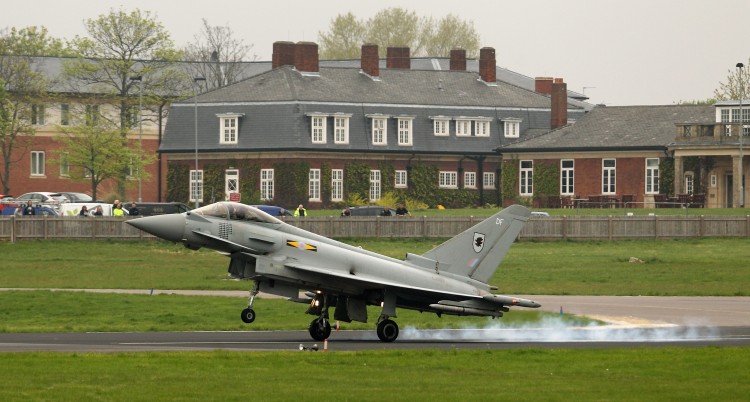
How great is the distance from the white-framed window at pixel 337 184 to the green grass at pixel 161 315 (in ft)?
162

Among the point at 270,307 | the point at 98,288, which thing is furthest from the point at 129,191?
the point at 270,307

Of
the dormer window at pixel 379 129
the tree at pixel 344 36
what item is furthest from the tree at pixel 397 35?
the dormer window at pixel 379 129

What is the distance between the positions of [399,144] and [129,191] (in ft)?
78.5

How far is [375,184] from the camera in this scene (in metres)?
95.5

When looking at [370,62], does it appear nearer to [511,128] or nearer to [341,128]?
[341,128]

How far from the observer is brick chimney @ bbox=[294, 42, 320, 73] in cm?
9869

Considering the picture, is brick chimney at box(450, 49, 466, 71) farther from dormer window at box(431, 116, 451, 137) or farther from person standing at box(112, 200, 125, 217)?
person standing at box(112, 200, 125, 217)

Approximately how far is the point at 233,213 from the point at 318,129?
63.4 metres

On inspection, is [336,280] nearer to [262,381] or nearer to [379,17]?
[262,381]

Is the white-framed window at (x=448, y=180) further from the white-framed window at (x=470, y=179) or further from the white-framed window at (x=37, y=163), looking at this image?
the white-framed window at (x=37, y=163)

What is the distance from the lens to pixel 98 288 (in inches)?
1980

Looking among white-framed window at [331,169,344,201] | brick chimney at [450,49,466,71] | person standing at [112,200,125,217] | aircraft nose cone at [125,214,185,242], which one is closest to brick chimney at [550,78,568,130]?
brick chimney at [450,49,466,71]

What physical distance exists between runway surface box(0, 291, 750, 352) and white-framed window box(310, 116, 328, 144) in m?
54.8

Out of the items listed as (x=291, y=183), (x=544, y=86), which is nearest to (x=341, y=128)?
(x=291, y=183)
